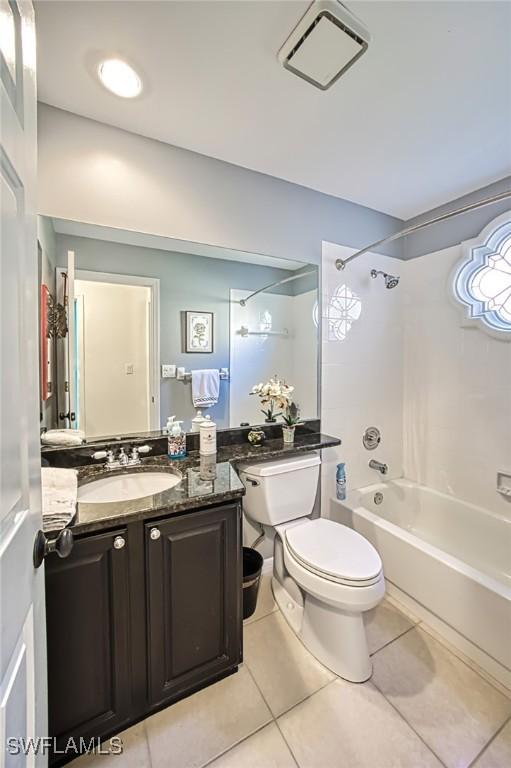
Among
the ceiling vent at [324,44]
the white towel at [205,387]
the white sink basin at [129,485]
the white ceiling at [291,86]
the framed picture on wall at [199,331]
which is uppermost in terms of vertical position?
the white ceiling at [291,86]

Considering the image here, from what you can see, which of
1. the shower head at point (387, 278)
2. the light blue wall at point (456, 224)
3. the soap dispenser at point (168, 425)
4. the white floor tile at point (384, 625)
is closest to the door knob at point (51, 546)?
the soap dispenser at point (168, 425)

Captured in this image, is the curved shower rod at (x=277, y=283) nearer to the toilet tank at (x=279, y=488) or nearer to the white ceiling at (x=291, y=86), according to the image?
the white ceiling at (x=291, y=86)

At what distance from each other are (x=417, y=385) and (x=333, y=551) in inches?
58.5

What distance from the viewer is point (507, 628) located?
130 centimetres

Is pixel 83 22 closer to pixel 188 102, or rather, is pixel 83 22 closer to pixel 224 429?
pixel 188 102

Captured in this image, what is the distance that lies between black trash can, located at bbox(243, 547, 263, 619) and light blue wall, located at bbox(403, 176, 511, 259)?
2.36 m

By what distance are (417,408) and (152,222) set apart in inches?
85.2

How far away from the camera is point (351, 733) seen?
3.76 ft

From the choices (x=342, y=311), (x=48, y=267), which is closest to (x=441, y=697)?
(x=342, y=311)

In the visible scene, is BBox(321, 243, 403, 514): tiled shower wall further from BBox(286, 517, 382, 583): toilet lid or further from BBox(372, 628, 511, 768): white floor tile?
BBox(372, 628, 511, 768): white floor tile

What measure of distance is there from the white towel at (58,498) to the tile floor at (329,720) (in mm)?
867

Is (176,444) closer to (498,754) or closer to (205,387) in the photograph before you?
(205,387)

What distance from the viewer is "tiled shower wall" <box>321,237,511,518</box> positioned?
1.99 metres

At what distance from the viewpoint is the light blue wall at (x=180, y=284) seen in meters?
1.48
